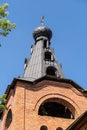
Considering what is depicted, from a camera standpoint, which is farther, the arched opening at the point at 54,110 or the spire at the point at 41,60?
the spire at the point at 41,60

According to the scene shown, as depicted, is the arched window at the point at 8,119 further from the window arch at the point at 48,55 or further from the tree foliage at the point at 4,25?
the tree foliage at the point at 4,25

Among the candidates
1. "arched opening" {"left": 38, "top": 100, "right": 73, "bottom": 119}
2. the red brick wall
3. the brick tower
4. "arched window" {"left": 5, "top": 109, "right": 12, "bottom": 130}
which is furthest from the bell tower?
"arched window" {"left": 5, "top": 109, "right": 12, "bottom": 130}

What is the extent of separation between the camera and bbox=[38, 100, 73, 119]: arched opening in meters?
20.7

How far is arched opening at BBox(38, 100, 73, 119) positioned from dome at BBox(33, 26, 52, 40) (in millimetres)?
7251

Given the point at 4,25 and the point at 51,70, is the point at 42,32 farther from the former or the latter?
the point at 4,25

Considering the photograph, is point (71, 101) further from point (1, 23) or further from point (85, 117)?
point (1, 23)

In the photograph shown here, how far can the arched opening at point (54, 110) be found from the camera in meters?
20.7

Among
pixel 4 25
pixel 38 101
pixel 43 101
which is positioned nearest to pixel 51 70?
pixel 43 101

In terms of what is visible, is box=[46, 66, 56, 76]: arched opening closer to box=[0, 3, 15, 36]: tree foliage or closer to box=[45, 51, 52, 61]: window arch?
box=[45, 51, 52, 61]: window arch

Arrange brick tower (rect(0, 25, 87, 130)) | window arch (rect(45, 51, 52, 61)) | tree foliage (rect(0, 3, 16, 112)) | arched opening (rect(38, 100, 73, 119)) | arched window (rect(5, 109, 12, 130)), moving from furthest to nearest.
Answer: window arch (rect(45, 51, 52, 61)) → arched window (rect(5, 109, 12, 130)) → arched opening (rect(38, 100, 73, 119)) → brick tower (rect(0, 25, 87, 130)) → tree foliage (rect(0, 3, 16, 112))

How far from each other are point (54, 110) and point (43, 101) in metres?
1.32

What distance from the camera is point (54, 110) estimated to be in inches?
827

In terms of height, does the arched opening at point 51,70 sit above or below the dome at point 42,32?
below

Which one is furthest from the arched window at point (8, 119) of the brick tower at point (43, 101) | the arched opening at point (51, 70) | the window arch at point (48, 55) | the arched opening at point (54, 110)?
the window arch at point (48, 55)
